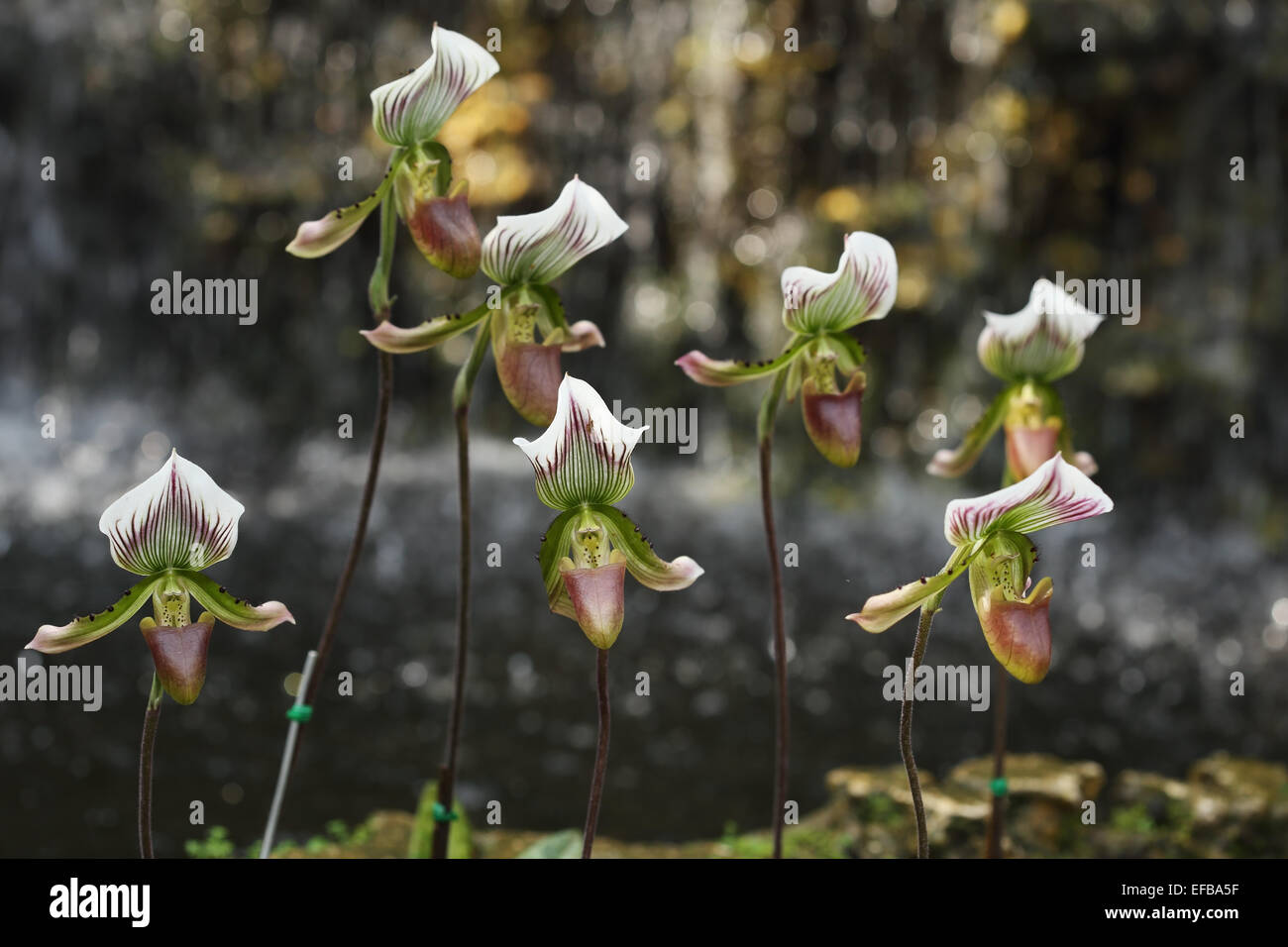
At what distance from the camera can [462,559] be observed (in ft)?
5.09

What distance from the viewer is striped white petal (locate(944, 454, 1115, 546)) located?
3.66 ft

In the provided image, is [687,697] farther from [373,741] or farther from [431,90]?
[431,90]

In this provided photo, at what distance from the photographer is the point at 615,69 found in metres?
7.46

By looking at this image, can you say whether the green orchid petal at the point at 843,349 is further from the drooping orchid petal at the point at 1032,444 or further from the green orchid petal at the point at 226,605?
the green orchid petal at the point at 226,605

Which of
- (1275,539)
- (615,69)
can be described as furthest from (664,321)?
(1275,539)

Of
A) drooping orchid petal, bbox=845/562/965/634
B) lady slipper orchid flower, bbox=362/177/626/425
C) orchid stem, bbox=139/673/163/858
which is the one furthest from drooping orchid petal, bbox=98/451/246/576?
drooping orchid petal, bbox=845/562/965/634

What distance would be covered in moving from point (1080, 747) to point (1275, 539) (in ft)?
10.5

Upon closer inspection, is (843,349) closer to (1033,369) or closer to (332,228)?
(1033,369)

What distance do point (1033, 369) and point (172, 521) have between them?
1266 millimetres

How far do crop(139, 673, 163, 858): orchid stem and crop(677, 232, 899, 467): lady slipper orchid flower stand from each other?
0.72m

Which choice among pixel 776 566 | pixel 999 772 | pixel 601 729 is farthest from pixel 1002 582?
pixel 999 772

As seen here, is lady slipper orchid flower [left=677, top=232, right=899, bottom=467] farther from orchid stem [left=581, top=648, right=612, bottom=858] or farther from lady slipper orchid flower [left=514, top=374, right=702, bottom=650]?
orchid stem [left=581, top=648, right=612, bottom=858]

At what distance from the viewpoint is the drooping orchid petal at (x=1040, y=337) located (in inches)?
65.9

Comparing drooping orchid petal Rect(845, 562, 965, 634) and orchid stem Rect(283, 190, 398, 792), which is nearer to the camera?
drooping orchid petal Rect(845, 562, 965, 634)
